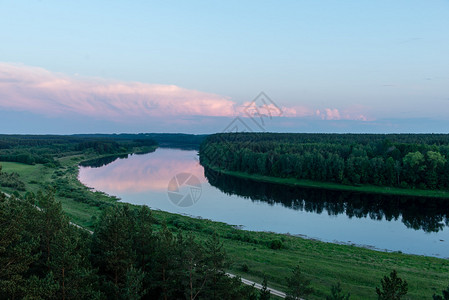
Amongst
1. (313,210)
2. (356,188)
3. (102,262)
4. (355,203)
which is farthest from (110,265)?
(356,188)

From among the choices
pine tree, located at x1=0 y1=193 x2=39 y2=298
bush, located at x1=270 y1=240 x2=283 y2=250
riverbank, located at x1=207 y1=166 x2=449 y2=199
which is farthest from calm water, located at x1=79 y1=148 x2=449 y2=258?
pine tree, located at x1=0 y1=193 x2=39 y2=298

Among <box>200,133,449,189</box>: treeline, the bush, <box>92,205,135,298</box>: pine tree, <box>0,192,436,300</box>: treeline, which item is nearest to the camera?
<box>0,192,436,300</box>: treeline

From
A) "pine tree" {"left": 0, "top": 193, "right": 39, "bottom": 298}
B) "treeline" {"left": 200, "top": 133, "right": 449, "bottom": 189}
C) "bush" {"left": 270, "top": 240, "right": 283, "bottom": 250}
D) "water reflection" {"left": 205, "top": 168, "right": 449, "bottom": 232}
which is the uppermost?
"pine tree" {"left": 0, "top": 193, "right": 39, "bottom": 298}

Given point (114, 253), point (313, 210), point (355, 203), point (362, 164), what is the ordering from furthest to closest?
point (362, 164)
point (355, 203)
point (313, 210)
point (114, 253)

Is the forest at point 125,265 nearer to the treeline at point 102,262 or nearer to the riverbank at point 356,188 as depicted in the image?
the treeline at point 102,262

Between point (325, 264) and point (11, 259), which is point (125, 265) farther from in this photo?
point (325, 264)

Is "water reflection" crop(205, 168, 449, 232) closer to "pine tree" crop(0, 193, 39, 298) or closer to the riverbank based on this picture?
the riverbank

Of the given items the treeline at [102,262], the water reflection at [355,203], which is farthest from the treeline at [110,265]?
the water reflection at [355,203]
